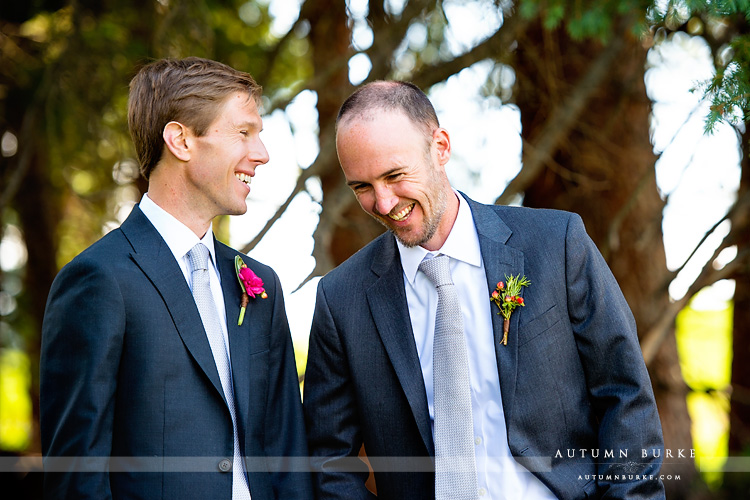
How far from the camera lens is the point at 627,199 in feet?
17.2

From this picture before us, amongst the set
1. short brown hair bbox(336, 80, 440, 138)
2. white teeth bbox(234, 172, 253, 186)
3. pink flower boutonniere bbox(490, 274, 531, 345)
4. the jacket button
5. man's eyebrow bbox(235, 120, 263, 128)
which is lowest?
the jacket button

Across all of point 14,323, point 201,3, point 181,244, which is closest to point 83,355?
point 181,244

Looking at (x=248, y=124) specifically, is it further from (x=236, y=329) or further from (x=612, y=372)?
(x=612, y=372)

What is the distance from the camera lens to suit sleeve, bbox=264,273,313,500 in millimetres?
2818

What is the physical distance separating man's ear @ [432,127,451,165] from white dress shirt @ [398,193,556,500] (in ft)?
0.65

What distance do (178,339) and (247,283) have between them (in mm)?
414

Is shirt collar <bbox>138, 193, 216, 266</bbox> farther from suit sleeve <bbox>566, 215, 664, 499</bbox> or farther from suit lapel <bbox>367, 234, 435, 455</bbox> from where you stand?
suit sleeve <bbox>566, 215, 664, 499</bbox>

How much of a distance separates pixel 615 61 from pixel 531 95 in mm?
620

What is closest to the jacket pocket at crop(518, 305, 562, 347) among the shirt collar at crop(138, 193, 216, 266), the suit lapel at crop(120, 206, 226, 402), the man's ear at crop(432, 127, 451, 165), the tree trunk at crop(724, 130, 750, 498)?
the man's ear at crop(432, 127, 451, 165)

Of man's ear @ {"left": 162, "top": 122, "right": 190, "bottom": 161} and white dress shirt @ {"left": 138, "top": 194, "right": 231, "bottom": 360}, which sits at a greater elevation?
man's ear @ {"left": 162, "top": 122, "right": 190, "bottom": 161}

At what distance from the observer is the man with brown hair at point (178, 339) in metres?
2.35

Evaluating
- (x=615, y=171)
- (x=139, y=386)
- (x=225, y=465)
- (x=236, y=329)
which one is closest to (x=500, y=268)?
(x=236, y=329)

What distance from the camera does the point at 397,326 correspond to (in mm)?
2924

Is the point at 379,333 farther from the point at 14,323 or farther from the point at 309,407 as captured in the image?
the point at 14,323
